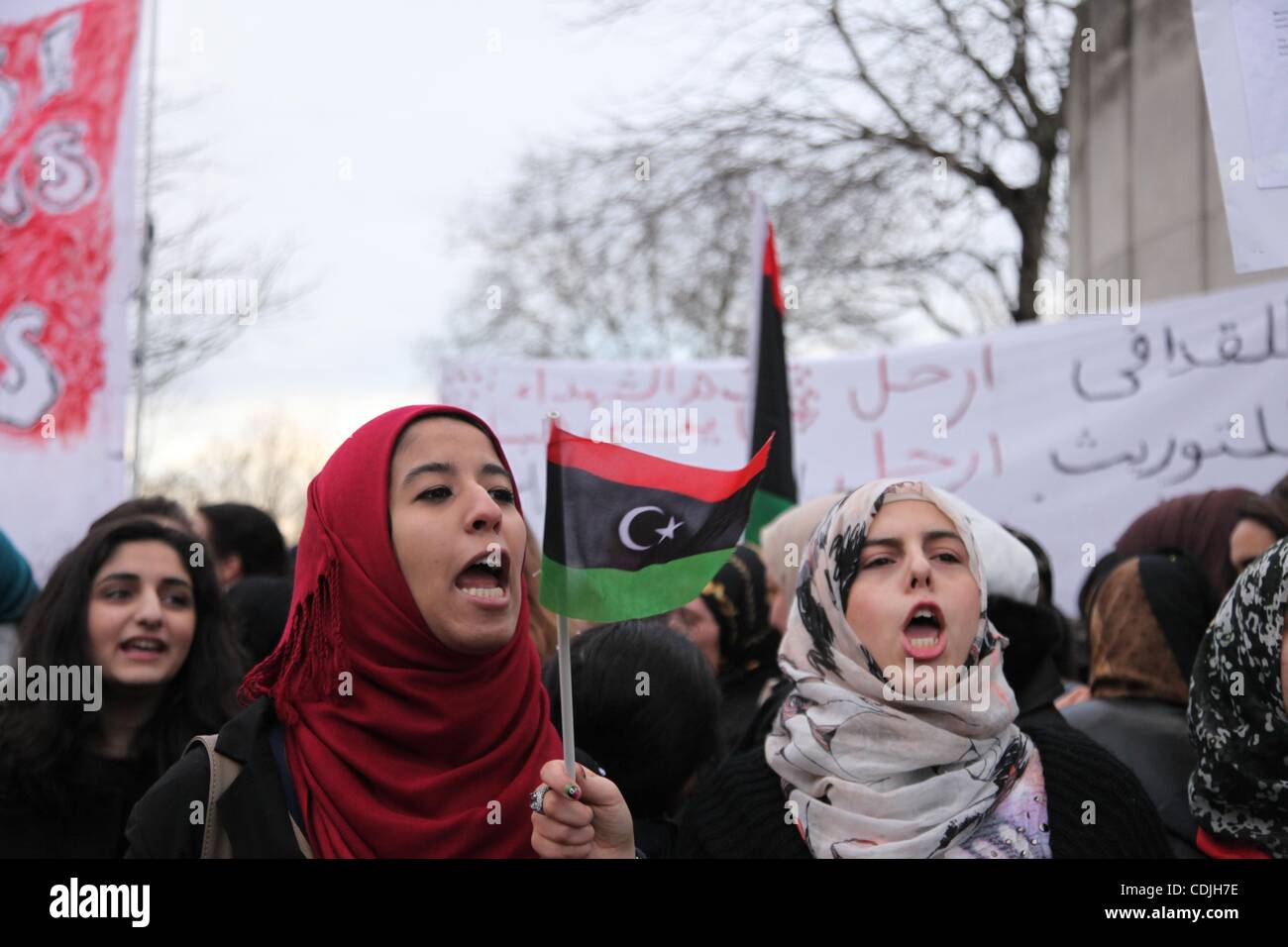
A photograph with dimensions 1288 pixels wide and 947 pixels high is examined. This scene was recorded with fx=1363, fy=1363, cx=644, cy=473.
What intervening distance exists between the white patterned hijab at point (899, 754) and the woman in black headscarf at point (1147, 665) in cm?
58

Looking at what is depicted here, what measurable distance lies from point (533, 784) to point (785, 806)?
22.0 inches

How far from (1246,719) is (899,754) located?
617mm

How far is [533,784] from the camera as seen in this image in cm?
213

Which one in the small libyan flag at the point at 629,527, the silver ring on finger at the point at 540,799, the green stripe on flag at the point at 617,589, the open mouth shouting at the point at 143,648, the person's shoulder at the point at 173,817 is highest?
the small libyan flag at the point at 629,527

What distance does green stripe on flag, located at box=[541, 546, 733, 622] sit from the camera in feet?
6.19

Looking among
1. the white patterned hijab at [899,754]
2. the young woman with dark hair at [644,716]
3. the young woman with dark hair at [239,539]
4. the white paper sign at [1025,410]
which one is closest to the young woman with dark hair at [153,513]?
the young woman with dark hair at [239,539]

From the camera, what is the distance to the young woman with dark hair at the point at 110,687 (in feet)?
9.34

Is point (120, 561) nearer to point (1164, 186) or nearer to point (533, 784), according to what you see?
point (533, 784)

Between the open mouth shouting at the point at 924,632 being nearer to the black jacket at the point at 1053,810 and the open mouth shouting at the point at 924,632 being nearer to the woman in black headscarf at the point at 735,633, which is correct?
the black jacket at the point at 1053,810

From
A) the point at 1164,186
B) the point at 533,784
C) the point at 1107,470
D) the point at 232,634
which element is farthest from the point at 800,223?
the point at 533,784

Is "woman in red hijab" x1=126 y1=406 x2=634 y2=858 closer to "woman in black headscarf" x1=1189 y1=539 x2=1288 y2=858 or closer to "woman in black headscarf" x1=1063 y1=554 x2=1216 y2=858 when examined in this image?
"woman in black headscarf" x1=1189 y1=539 x2=1288 y2=858

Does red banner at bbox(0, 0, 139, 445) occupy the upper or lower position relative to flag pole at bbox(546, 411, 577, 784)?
upper

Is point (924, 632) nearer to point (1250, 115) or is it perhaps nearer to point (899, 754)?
point (899, 754)

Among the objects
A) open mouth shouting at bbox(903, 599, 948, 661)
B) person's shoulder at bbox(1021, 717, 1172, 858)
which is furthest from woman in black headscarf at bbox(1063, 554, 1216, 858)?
open mouth shouting at bbox(903, 599, 948, 661)
